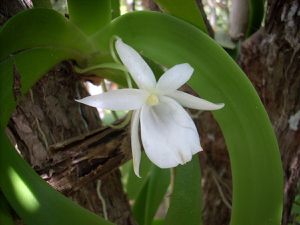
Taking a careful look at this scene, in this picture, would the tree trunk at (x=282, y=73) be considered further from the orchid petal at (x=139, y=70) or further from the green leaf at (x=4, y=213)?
the green leaf at (x=4, y=213)

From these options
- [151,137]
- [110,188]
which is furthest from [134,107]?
[110,188]

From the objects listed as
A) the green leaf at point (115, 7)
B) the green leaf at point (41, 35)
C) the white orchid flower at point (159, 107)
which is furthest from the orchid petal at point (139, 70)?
the green leaf at point (115, 7)

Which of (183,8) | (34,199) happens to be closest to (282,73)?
(183,8)

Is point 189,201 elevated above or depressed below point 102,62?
below

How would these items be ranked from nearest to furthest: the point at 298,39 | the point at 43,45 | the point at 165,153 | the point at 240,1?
the point at 165,153 → the point at 43,45 → the point at 298,39 → the point at 240,1

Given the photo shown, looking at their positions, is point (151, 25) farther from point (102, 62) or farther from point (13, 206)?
point (13, 206)

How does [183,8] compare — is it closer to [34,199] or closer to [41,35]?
[41,35]

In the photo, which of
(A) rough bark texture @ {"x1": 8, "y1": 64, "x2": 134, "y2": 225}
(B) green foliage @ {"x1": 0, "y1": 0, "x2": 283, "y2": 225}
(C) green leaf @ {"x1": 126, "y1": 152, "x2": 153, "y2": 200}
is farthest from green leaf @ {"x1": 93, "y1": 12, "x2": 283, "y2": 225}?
(C) green leaf @ {"x1": 126, "y1": 152, "x2": 153, "y2": 200}
